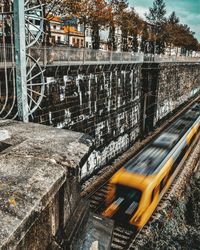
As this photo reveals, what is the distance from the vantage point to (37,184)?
2.06m

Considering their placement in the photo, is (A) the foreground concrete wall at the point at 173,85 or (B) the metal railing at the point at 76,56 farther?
(A) the foreground concrete wall at the point at 173,85

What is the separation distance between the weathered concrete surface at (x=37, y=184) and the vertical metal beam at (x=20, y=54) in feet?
4.40

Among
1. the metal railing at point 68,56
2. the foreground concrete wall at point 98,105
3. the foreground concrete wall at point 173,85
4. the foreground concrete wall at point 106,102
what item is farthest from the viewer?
the foreground concrete wall at point 173,85

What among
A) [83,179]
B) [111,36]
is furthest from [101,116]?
[111,36]

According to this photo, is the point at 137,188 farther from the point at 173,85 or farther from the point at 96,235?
the point at 173,85

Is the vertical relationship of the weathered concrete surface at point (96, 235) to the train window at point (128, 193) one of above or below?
above

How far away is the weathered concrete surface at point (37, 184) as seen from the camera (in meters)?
1.75

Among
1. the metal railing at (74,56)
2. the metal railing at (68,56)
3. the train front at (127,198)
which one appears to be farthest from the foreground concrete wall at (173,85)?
the train front at (127,198)

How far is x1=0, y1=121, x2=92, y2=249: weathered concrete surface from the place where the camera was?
1754mm

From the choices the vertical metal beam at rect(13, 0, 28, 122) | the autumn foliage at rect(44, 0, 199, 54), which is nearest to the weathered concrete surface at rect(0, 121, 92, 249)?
the vertical metal beam at rect(13, 0, 28, 122)

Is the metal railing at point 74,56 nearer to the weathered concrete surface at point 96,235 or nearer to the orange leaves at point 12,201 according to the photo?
the weathered concrete surface at point 96,235

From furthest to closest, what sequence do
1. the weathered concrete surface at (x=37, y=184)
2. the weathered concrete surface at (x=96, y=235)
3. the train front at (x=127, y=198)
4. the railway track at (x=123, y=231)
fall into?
1. the railway track at (x=123, y=231)
2. the train front at (x=127, y=198)
3. the weathered concrete surface at (x=96, y=235)
4. the weathered concrete surface at (x=37, y=184)

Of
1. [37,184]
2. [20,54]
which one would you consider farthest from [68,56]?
[37,184]

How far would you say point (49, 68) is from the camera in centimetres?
1158
